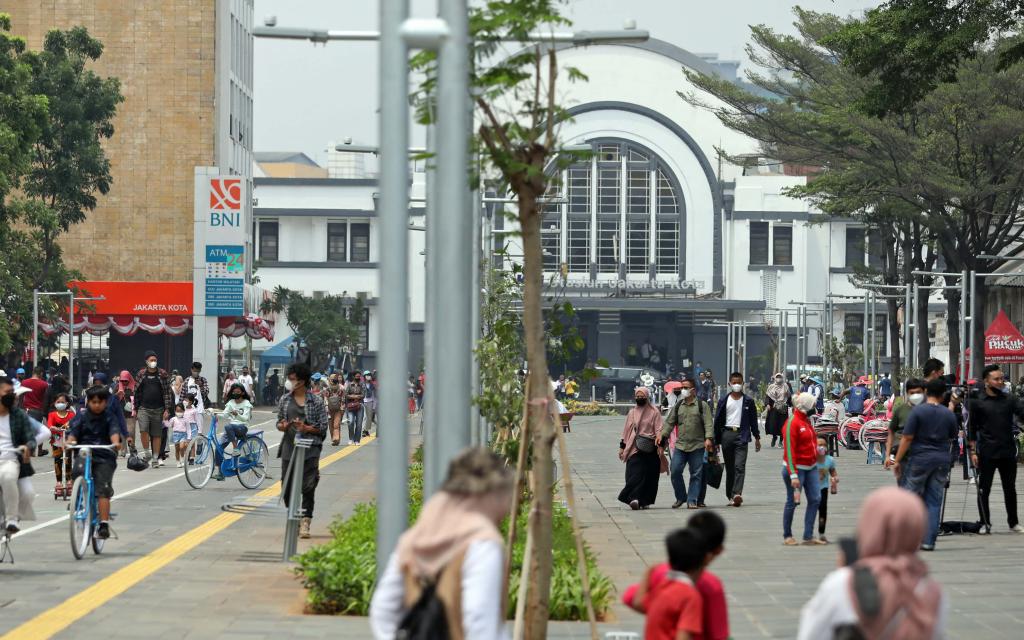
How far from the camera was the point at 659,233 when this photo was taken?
92.6 meters

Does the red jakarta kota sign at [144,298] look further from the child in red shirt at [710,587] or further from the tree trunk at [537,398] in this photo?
the child in red shirt at [710,587]

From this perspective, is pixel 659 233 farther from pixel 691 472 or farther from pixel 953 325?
pixel 691 472

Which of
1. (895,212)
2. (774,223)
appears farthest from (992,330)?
(774,223)

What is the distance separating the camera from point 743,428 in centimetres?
2155

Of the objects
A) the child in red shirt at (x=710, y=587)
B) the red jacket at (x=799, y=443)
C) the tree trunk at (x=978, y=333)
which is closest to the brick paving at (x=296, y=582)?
the red jacket at (x=799, y=443)

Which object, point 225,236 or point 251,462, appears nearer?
point 251,462

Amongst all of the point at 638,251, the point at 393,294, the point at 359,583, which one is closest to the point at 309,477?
the point at 359,583

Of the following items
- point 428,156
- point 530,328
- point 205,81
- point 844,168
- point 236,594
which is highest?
point 205,81

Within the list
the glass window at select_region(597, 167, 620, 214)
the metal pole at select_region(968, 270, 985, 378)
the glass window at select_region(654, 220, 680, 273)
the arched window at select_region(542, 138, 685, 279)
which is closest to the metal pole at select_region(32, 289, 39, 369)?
the metal pole at select_region(968, 270, 985, 378)

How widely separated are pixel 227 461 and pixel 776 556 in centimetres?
1026

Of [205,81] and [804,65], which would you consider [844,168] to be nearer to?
[804,65]

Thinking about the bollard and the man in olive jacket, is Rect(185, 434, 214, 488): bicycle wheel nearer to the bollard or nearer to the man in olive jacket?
the man in olive jacket

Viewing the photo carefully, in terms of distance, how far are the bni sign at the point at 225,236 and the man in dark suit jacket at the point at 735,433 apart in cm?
3476

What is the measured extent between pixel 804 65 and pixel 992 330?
6983 millimetres
